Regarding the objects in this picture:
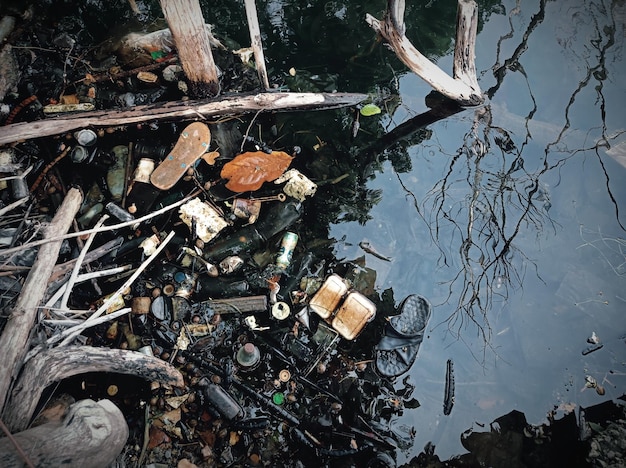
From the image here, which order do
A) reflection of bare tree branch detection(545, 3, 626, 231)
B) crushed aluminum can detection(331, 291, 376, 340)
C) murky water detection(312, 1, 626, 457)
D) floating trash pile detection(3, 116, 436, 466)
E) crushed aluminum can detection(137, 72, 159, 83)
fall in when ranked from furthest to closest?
reflection of bare tree branch detection(545, 3, 626, 231) < crushed aluminum can detection(137, 72, 159, 83) < murky water detection(312, 1, 626, 457) < crushed aluminum can detection(331, 291, 376, 340) < floating trash pile detection(3, 116, 436, 466)

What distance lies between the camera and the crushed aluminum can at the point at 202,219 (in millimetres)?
3575

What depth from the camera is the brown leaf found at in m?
3.79

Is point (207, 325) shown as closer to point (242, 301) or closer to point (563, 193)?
point (242, 301)

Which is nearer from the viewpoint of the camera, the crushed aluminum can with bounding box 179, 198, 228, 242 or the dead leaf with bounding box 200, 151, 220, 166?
the crushed aluminum can with bounding box 179, 198, 228, 242

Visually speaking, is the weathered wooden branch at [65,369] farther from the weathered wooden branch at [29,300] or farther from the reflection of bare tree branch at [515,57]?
the reflection of bare tree branch at [515,57]

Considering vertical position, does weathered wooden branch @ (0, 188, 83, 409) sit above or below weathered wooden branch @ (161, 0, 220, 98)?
below

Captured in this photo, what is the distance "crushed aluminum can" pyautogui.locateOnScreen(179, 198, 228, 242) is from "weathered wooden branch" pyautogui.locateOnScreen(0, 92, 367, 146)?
1065 millimetres

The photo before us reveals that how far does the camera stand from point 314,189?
3.88 m

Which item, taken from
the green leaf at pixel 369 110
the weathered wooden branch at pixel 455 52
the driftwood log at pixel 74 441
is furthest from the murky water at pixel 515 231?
the driftwood log at pixel 74 441

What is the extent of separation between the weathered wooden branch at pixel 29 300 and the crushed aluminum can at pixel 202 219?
103 centimetres

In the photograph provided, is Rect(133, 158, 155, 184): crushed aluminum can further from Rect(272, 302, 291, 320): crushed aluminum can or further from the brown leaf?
Rect(272, 302, 291, 320): crushed aluminum can

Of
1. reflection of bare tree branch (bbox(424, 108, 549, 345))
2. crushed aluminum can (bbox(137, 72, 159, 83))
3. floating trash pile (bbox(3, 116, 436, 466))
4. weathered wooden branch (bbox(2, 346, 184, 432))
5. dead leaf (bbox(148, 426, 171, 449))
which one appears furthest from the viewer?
crushed aluminum can (bbox(137, 72, 159, 83))

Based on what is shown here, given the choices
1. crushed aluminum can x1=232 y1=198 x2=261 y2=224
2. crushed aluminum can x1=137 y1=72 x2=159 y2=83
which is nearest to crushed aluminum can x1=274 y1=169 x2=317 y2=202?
crushed aluminum can x1=232 y1=198 x2=261 y2=224

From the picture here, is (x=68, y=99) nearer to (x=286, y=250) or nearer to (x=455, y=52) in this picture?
(x=286, y=250)
